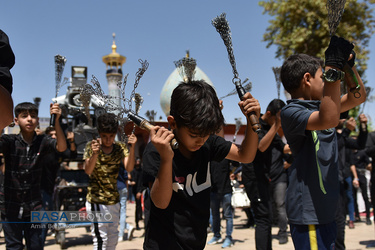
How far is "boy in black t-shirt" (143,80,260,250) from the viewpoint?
1.89 meters

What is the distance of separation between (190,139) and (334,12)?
1056mm

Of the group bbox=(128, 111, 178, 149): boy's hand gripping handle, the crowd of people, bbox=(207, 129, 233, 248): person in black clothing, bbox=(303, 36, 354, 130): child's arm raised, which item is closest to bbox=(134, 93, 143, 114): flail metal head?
the crowd of people

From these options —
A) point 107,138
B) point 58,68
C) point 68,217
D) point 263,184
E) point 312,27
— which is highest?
point 312,27

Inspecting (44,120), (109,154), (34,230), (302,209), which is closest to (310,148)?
(302,209)

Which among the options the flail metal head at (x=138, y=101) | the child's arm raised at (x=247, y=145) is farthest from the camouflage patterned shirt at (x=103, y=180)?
the child's arm raised at (x=247, y=145)

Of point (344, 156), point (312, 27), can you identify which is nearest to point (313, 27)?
point (312, 27)

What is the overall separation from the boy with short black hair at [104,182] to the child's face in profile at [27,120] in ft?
2.18

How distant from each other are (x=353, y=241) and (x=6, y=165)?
5.47 meters

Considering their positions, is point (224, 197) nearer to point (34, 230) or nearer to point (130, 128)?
point (130, 128)

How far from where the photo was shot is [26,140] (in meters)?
4.14

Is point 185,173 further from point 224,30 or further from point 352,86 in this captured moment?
point 352,86

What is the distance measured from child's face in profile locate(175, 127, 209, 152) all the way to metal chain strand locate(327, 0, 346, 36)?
93cm

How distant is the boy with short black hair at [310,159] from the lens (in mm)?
2363

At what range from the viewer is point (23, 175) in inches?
156
